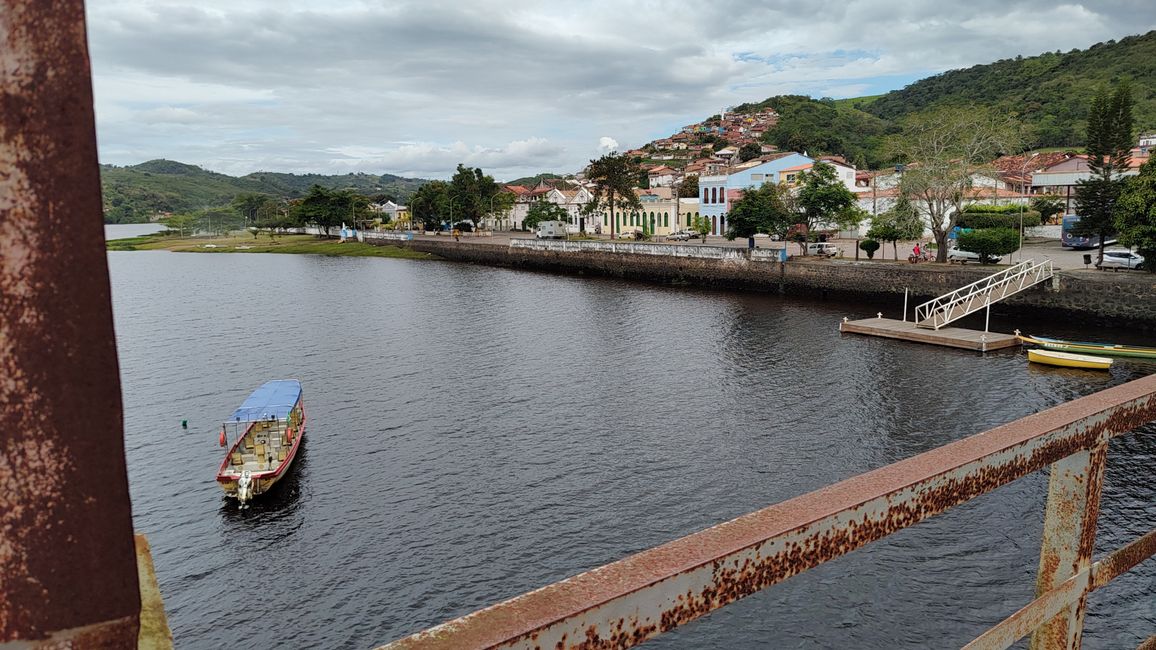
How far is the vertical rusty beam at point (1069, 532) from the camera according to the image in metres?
2.43

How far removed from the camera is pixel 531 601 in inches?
54.7

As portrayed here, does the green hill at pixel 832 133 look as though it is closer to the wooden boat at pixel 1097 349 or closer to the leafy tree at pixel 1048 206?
the leafy tree at pixel 1048 206

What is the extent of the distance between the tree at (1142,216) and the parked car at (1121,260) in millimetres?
2217

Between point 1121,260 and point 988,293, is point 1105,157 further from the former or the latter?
point 988,293

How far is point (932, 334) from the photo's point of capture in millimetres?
35688

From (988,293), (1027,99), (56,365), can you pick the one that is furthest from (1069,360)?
(1027,99)

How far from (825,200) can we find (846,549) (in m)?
60.8

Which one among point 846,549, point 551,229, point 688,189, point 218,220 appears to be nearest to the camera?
point 846,549

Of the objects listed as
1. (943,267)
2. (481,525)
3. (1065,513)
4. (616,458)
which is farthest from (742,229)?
A: (1065,513)

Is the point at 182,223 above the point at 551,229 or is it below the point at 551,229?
above

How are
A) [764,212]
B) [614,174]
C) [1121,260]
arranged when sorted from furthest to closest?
[614,174] → [764,212] → [1121,260]

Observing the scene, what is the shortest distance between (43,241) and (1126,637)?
17.3 meters

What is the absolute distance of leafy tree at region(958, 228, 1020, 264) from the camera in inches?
1827

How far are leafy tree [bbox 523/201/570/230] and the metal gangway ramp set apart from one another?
6942 centimetres
